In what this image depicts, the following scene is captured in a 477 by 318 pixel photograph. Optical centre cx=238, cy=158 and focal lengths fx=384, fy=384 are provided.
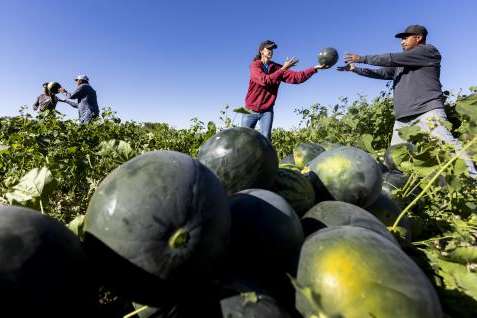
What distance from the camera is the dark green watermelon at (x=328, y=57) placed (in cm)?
670

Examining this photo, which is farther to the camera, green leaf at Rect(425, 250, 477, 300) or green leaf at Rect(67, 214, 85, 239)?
green leaf at Rect(425, 250, 477, 300)

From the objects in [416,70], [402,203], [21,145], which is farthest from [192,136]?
[402,203]

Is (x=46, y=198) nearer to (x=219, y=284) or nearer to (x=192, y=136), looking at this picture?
(x=219, y=284)

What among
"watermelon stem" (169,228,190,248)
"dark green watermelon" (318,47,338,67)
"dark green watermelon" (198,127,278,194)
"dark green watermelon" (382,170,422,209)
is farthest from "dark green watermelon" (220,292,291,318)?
"dark green watermelon" (318,47,338,67)

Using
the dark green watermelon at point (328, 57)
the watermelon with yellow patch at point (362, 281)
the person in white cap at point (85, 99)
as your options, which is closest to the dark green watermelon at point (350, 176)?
the watermelon with yellow patch at point (362, 281)

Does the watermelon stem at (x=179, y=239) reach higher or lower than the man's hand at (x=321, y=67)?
lower

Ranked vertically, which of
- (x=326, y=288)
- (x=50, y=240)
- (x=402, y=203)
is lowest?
(x=402, y=203)

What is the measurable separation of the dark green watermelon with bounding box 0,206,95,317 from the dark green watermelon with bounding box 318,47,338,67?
6.25 meters

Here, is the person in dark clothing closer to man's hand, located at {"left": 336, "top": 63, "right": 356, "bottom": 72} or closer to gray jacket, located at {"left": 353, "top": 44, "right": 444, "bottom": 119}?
man's hand, located at {"left": 336, "top": 63, "right": 356, "bottom": 72}

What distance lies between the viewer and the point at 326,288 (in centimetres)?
107

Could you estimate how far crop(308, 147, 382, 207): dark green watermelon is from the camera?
6.73 feet

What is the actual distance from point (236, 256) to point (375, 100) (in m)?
8.63

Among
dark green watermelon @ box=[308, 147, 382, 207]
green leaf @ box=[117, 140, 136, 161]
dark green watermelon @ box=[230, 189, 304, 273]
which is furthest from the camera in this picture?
dark green watermelon @ box=[308, 147, 382, 207]

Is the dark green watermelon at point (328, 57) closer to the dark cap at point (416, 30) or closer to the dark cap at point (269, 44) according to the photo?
the dark cap at point (269, 44)
